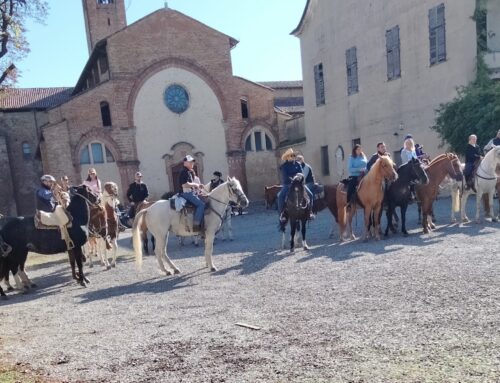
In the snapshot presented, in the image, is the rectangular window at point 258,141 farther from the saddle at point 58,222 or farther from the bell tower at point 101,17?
the saddle at point 58,222

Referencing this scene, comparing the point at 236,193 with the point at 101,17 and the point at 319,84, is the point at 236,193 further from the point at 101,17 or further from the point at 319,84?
the point at 101,17

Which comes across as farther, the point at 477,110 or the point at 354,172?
the point at 477,110

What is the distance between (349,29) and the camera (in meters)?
22.9

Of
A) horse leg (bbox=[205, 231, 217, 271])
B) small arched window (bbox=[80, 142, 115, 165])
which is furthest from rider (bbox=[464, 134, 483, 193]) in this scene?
small arched window (bbox=[80, 142, 115, 165])

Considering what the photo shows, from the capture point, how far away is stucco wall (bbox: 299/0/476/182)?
17.3 meters

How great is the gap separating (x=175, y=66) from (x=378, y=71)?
44.0 feet

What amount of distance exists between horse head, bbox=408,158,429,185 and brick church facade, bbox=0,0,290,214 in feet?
65.6

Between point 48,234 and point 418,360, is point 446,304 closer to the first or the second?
point 418,360

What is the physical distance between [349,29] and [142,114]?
45.2 feet

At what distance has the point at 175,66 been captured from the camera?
27953mm

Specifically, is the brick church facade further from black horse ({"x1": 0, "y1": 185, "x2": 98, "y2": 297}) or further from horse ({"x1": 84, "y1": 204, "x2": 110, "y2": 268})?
black horse ({"x1": 0, "y1": 185, "x2": 98, "y2": 297})

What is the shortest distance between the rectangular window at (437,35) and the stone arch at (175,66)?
14378 millimetres

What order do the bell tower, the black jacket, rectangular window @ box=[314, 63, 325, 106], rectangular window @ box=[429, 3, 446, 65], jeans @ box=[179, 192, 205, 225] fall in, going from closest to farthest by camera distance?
jeans @ box=[179, 192, 205, 225] → the black jacket → rectangular window @ box=[429, 3, 446, 65] → rectangular window @ box=[314, 63, 325, 106] → the bell tower

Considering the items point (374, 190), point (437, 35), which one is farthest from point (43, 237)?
point (437, 35)
